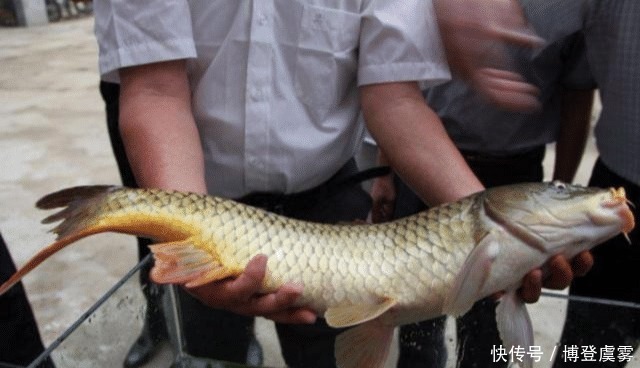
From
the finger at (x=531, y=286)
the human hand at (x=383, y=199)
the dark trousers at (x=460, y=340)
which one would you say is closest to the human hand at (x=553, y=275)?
the finger at (x=531, y=286)

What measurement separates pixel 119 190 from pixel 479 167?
0.81m

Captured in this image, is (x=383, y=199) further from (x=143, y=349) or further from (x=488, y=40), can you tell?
(x=143, y=349)

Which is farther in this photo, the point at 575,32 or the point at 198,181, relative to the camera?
the point at 575,32

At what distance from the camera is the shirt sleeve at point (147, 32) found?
94 centimetres

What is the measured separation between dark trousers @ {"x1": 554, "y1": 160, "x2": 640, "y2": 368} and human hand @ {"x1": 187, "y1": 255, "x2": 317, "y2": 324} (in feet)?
1.22

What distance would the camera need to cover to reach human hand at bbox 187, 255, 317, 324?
81cm

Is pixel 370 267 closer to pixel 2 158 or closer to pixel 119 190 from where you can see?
pixel 119 190

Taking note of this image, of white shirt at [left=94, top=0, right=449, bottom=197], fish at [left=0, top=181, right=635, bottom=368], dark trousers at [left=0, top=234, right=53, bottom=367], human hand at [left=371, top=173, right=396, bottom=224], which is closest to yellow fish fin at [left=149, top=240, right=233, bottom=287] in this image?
fish at [left=0, top=181, right=635, bottom=368]

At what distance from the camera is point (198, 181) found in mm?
934

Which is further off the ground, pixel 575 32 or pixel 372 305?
pixel 575 32

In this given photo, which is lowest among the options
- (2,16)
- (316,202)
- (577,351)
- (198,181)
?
(2,16)

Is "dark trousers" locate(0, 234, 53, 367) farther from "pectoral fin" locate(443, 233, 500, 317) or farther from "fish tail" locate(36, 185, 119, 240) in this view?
"pectoral fin" locate(443, 233, 500, 317)

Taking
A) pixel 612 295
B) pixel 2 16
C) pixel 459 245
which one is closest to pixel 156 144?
pixel 459 245

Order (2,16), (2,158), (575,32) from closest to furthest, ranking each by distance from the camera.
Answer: (575,32) < (2,158) < (2,16)
